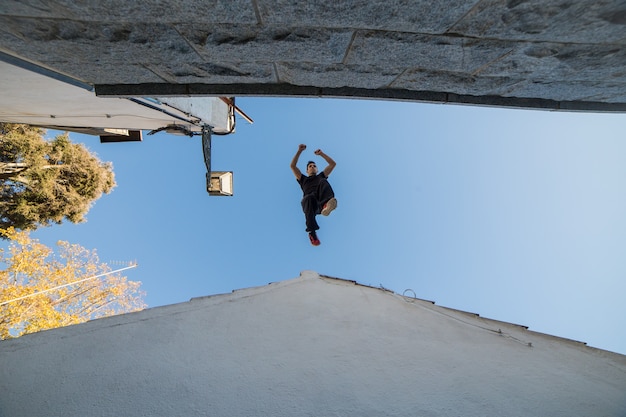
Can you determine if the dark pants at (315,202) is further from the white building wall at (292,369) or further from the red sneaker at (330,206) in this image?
the white building wall at (292,369)

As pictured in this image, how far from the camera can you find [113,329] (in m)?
2.76

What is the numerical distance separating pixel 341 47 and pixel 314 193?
4.55 metres

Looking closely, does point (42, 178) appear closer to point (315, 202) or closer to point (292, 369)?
point (315, 202)

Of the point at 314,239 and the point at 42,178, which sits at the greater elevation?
the point at 42,178

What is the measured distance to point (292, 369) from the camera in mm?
2307

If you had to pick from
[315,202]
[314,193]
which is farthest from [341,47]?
[315,202]

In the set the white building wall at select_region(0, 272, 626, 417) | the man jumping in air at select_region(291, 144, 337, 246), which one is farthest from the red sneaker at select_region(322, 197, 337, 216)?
the white building wall at select_region(0, 272, 626, 417)

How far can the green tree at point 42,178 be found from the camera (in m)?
11.6

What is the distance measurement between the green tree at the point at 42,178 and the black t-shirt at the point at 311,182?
13238 mm

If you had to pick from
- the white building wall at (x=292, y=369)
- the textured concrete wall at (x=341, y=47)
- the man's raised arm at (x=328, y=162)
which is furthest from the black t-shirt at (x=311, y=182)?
the textured concrete wall at (x=341, y=47)

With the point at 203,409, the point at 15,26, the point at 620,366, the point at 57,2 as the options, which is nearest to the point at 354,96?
the point at 57,2

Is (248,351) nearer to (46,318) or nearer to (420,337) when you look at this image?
(420,337)

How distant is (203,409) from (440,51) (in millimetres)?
3021

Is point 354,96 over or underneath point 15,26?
underneath
